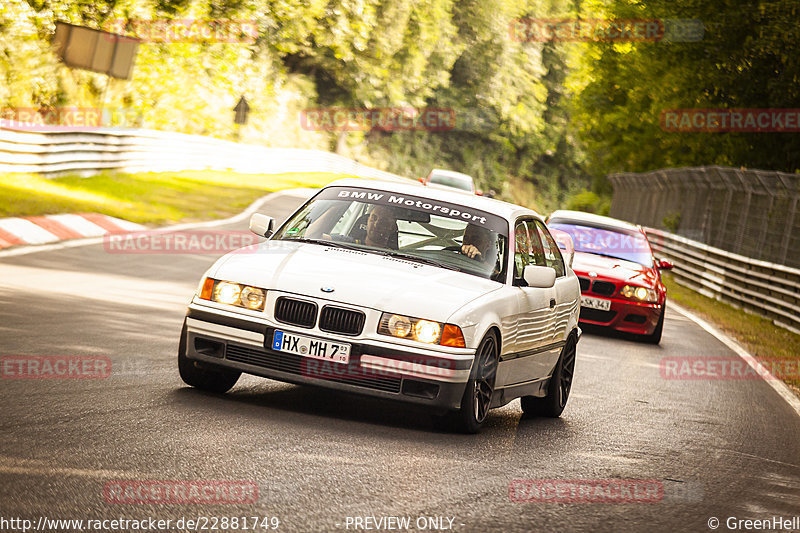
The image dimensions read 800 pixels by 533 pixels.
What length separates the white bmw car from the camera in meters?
6.93

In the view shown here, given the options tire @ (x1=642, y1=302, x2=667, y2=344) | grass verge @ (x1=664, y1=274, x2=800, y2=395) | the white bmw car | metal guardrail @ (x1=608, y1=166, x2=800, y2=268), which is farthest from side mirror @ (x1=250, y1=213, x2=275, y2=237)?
metal guardrail @ (x1=608, y1=166, x2=800, y2=268)

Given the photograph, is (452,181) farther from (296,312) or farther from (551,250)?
(296,312)

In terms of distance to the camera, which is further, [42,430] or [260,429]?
[260,429]

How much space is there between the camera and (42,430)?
19.7 ft

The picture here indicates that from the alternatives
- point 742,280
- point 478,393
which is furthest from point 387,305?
point 742,280

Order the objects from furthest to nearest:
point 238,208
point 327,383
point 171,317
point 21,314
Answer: point 238,208 → point 171,317 → point 21,314 → point 327,383

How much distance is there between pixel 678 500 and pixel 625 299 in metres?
8.96

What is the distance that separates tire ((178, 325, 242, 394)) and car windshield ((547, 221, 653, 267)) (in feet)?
30.6

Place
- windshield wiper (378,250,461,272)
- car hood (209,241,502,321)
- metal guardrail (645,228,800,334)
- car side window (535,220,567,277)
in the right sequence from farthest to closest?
1. metal guardrail (645,228,800,334)
2. car side window (535,220,567,277)
3. windshield wiper (378,250,461,272)
4. car hood (209,241,502,321)

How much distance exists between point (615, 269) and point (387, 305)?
29.8 feet

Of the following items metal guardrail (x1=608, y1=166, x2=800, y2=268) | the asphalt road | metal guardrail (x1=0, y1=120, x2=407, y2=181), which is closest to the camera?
the asphalt road

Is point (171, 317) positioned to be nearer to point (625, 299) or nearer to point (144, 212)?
point (625, 299)

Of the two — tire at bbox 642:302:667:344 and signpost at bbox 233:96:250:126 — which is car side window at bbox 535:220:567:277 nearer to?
tire at bbox 642:302:667:344

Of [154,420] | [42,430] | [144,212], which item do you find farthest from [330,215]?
[144,212]
